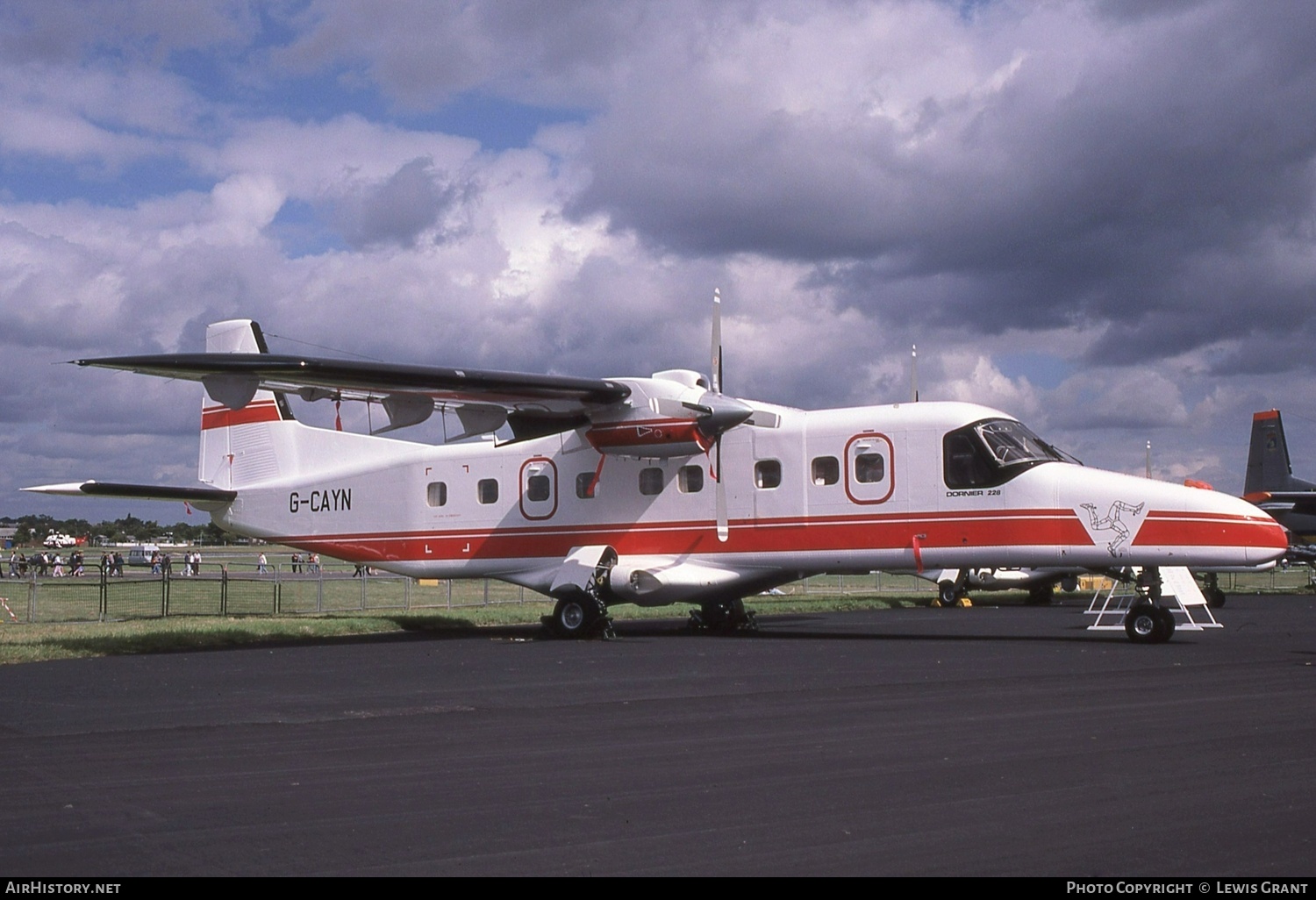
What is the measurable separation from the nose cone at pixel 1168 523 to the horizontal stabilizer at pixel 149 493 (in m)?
16.1

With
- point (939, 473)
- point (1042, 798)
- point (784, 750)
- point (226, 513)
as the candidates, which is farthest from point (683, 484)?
point (1042, 798)

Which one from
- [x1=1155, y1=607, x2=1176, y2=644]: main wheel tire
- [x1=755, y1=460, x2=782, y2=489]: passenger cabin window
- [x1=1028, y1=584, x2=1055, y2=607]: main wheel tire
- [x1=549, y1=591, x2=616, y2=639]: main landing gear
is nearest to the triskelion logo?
[x1=1155, y1=607, x2=1176, y2=644]: main wheel tire

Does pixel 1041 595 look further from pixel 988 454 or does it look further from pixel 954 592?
pixel 988 454

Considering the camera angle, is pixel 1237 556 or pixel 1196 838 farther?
pixel 1237 556

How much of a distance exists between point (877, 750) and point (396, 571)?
16016 mm

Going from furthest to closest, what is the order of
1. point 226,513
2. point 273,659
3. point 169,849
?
point 226,513 < point 273,659 < point 169,849

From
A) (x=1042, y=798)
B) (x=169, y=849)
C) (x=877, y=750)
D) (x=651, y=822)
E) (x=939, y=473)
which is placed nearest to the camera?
(x=169, y=849)

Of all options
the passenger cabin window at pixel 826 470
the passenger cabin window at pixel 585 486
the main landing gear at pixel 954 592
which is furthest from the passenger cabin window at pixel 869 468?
the main landing gear at pixel 954 592

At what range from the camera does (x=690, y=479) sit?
19641 millimetres

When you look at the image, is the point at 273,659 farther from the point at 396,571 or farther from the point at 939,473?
the point at 939,473

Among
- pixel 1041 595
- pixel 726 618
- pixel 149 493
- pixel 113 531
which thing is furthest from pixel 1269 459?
pixel 113 531

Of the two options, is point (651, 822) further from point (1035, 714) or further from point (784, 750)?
point (1035, 714)

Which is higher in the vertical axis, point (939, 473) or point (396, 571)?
point (939, 473)

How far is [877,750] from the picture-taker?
25.5 ft
